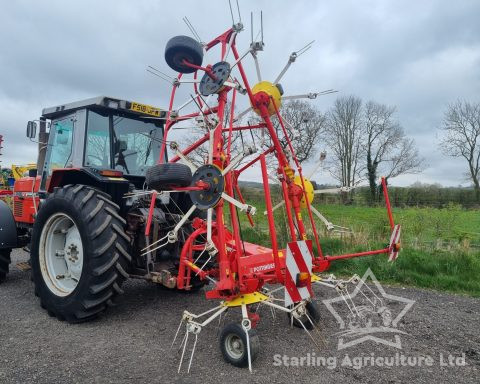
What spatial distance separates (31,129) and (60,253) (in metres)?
1.70

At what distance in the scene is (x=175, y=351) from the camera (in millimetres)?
3123

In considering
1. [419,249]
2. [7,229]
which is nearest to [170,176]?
[7,229]

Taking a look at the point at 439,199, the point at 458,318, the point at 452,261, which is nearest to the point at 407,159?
the point at 439,199

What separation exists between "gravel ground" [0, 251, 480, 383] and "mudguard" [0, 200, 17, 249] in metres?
1.05

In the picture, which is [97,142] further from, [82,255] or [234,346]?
[234,346]

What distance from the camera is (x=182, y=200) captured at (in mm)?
4914

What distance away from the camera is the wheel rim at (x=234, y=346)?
2862 millimetres

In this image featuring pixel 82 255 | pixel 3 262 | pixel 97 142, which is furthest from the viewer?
pixel 3 262

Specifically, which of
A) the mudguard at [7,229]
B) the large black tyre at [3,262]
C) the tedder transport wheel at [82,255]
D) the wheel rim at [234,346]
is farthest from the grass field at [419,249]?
the large black tyre at [3,262]

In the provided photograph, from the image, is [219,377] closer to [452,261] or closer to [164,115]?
[164,115]

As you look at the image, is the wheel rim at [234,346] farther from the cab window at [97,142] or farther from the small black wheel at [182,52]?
the cab window at [97,142]

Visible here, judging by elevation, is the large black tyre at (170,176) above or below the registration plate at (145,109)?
below

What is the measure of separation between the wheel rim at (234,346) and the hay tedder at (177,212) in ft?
0.03

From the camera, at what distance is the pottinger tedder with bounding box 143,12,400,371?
295 cm
